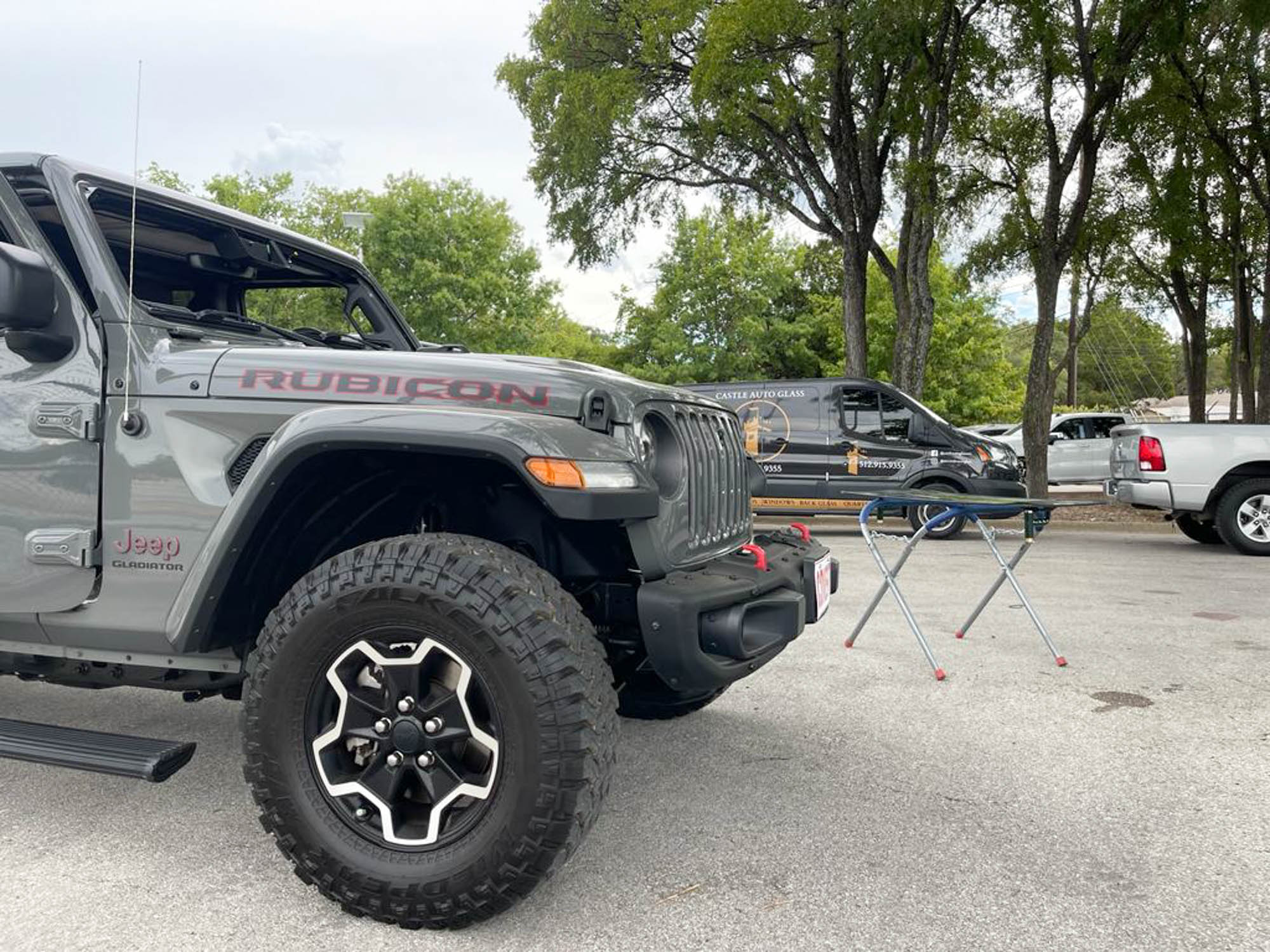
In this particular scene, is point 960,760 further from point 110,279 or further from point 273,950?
point 110,279

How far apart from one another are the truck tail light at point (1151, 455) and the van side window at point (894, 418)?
2610mm

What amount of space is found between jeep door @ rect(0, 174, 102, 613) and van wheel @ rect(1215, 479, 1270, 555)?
1069 cm

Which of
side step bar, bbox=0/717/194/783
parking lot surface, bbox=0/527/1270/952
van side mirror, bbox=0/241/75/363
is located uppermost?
van side mirror, bbox=0/241/75/363

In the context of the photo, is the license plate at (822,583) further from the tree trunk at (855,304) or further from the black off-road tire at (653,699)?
the tree trunk at (855,304)

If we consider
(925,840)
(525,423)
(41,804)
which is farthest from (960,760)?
(41,804)

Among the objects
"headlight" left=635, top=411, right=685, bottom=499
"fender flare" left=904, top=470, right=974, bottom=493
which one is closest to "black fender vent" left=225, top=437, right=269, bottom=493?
"headlight" left=635, top=411, right=685, bottom=499

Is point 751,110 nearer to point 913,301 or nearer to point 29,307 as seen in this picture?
point 913,301

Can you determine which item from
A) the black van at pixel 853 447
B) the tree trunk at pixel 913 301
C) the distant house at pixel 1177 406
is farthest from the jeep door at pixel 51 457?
the distant house at pixel 1177 406

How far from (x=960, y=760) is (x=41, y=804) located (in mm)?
3143

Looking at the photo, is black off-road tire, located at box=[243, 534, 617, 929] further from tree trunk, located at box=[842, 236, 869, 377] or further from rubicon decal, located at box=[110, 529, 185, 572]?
tree trunk, located at box=[842, 236, 869, 377]

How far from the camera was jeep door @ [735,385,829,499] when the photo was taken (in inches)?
485

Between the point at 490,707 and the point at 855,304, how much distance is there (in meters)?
15.6

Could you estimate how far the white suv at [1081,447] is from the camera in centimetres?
2002

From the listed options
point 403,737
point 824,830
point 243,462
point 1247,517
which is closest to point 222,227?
point 243,462
